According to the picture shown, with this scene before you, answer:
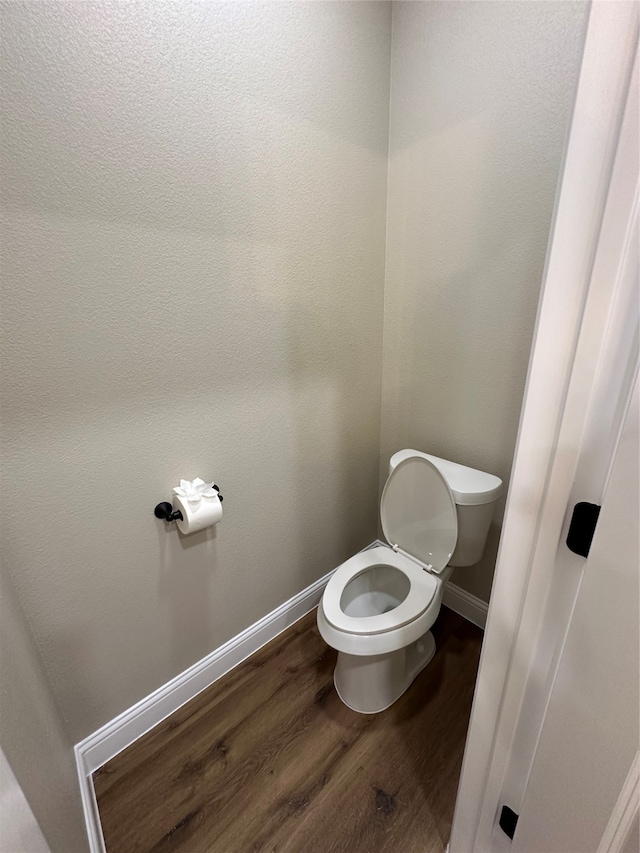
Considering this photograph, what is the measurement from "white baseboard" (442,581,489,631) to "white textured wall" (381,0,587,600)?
5 centimetres

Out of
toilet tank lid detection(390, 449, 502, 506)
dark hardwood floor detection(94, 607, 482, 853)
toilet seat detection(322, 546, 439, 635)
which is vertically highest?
toilet tank lid detection(390, 449, 502, 506)

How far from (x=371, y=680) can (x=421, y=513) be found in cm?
60

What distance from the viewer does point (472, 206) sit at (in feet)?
4.15

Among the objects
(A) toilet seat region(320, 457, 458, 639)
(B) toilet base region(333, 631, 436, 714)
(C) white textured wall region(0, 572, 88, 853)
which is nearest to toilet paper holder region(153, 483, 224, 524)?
(C) white textured wall region(0, 572, 88, 853)

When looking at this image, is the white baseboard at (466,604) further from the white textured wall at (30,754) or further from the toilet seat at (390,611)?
the white textured wall at (30,754)

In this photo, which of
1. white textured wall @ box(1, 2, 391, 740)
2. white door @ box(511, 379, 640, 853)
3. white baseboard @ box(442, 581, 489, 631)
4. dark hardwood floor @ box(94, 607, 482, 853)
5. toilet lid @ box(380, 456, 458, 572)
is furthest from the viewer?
white baseboard @ box(442, 581, 489, 631)

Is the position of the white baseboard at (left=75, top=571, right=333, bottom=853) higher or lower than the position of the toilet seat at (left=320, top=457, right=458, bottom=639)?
lower

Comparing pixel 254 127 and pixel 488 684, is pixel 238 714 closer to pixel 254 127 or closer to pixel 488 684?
pixel 488 684

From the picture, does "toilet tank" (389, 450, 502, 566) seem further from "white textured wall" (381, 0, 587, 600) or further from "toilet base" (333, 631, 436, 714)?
"toilet base" (333, 631, 436, 714)

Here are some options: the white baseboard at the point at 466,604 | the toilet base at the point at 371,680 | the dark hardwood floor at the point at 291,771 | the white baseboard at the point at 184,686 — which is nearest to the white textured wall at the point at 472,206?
the white baseboard at the point at 466,604

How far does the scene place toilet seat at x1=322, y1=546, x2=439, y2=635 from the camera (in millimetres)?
1205

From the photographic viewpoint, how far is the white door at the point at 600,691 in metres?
0.47

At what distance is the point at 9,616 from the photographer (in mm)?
787

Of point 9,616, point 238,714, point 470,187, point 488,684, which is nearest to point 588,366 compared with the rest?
point 488,684
